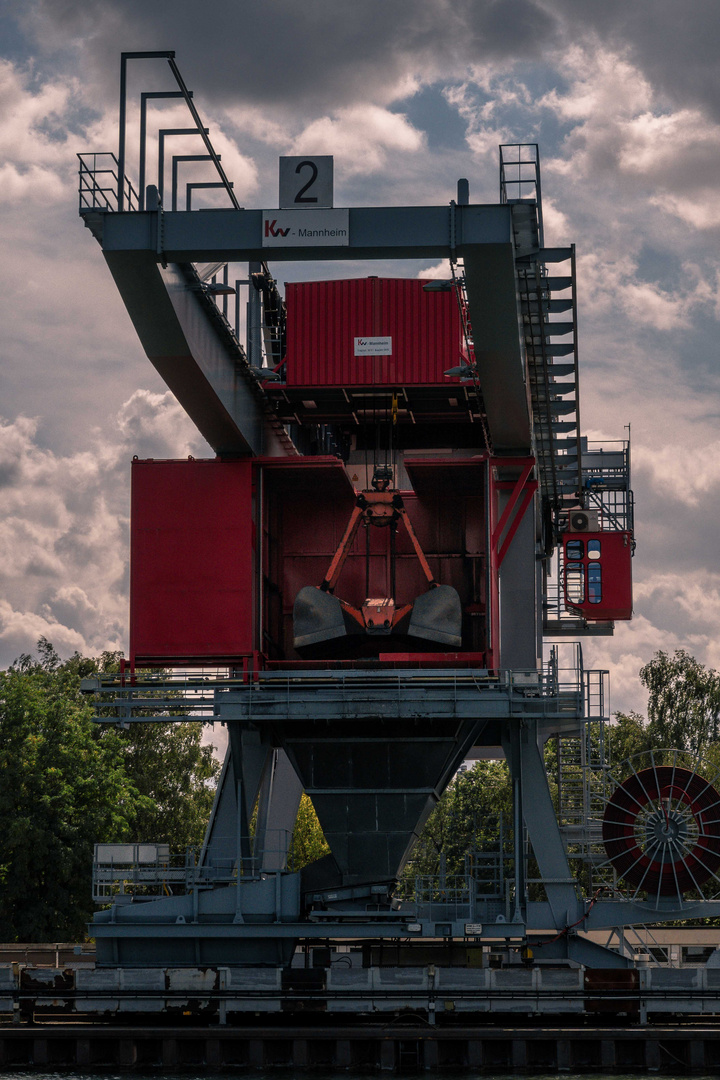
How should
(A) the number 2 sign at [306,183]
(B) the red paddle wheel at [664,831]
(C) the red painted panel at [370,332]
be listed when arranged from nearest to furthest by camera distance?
(A) the number 2 sign at [306,183]
(B) the red paddle wheel at [664,831]
(C) the red painted panel at [370,332]

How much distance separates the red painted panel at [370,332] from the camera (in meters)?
39.2

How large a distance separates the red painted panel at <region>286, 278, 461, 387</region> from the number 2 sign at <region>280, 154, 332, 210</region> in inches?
314

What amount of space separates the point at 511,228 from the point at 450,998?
16078 mm

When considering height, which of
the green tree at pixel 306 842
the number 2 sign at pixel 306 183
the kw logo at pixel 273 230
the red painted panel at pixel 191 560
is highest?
the number 2 sign at pixel 306 183

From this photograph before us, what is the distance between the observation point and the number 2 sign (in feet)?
104

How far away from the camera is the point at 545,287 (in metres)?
34.0

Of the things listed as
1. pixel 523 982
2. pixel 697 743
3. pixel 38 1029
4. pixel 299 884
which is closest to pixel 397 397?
pixel 299 884

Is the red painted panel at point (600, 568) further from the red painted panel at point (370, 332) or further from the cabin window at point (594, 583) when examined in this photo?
the red painted panel at point (370, 332)

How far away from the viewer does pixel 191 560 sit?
128 ft

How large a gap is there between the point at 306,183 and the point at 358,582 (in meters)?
13.2

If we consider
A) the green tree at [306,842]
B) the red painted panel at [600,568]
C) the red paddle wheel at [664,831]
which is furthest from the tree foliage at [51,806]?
the red paddle wheel at [664,831]

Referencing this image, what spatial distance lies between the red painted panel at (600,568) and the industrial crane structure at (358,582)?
239 inches

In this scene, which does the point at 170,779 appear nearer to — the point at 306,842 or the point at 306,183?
the point at 306,842

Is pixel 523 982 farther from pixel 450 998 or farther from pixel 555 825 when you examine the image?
pixel 555 825
